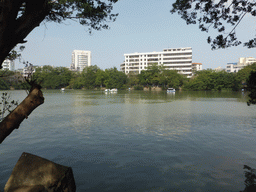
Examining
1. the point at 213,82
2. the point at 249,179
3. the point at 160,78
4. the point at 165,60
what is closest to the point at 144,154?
the point at 249,179

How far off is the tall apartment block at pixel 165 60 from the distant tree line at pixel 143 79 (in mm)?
23226

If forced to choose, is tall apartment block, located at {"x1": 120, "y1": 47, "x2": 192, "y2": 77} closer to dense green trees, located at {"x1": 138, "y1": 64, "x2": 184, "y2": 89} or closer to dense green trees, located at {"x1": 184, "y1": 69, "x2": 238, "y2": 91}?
dense green trees, located at {"x1": 138, "y1": 64, "x2": 184, "y2": 89}

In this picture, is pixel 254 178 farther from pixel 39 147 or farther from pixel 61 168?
pixel 39 147

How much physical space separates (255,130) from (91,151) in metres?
9.45

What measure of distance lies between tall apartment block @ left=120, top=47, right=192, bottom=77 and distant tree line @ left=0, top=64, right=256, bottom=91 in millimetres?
23226

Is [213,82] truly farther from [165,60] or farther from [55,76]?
[55,76]

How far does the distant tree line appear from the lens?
8138cm

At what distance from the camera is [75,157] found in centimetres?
777

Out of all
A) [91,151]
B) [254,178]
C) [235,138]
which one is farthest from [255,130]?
[91,151]

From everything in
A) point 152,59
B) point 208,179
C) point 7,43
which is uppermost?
point 152,59

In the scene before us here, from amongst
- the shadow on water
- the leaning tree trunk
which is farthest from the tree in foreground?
the shadow on water

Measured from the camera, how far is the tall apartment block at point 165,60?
131100mm

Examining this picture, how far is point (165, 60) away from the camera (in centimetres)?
13600

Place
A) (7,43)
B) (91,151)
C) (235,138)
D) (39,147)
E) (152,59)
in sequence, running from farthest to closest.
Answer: (152,59) → (235,138) → (39,147) → (91,151) → (7,43)
